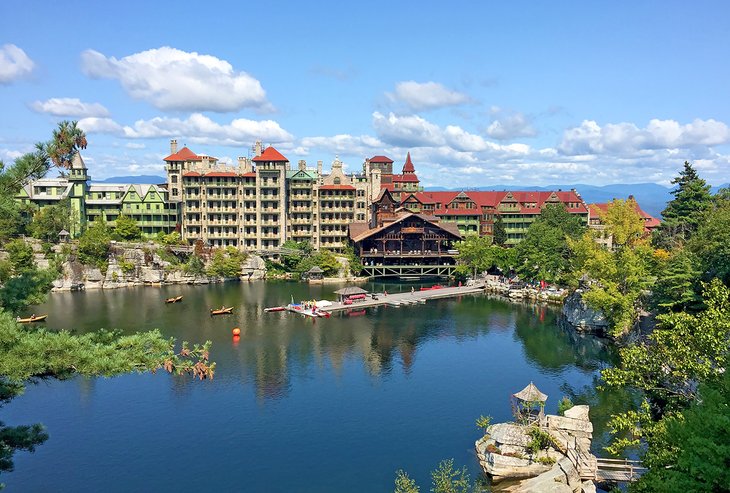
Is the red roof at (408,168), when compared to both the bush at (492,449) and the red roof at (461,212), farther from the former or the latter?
the bush at (492,449)

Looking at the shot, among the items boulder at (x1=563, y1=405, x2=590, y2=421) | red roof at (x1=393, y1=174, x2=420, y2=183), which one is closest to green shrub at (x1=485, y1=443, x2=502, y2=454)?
boulder at (x1=563, y1=405, x2=590, y2=421)

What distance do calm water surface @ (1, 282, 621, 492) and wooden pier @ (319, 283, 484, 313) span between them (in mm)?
4545

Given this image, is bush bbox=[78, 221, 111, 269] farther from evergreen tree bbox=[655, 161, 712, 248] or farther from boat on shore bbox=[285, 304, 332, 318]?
evergreen tree bbox=[655, 161, 712, 248]

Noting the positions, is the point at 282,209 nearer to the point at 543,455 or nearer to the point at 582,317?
the point at 582,317

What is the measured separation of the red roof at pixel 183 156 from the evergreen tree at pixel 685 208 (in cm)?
7460

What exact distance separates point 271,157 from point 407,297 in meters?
38.1

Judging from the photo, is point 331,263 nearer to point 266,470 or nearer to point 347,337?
point 347,337

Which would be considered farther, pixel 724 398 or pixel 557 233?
pixel 557 233

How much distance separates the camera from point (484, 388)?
45000mm

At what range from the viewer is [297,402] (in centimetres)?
4194

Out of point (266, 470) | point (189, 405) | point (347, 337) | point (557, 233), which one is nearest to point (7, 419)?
point (189, 405)

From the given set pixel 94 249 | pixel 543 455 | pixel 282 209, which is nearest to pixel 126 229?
pixel 94 249

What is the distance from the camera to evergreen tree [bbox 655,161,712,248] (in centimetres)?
7119

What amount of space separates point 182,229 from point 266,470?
74601 mm
